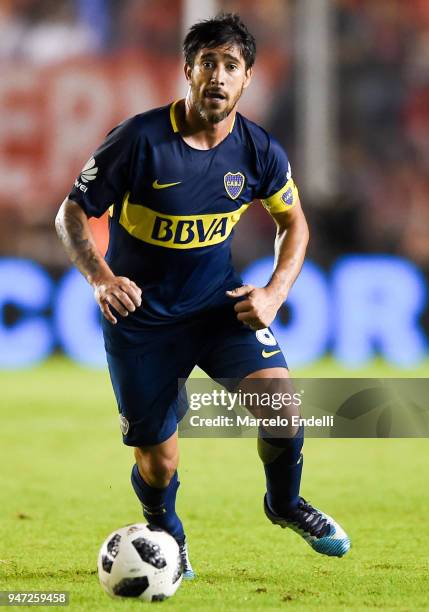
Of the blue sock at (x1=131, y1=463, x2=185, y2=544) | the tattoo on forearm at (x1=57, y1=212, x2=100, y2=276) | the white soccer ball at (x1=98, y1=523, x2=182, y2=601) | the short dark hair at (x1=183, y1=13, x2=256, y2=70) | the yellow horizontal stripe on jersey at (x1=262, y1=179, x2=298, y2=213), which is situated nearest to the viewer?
the white soccer ball at (x1=98, y1=523, x2=182, y2=601)

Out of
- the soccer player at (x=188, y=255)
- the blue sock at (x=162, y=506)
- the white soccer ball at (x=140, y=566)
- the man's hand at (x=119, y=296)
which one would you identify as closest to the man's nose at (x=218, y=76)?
the soccer player at (x=188, y=255)

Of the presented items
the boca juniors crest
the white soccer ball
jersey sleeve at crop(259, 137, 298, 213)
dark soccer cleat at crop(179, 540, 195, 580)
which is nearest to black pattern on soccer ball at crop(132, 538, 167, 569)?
the white soccer ball

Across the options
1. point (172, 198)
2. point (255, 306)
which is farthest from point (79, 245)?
point (255, 306)

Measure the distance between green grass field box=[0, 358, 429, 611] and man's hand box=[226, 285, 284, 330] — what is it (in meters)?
0.98

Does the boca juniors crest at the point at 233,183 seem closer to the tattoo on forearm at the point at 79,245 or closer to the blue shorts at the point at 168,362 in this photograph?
the blue shorts at the point at 168,362

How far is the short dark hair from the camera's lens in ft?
15.7

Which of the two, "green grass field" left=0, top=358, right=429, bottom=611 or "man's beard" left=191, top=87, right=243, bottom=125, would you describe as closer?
"green grass field" left=0, top=358, right=429, bottom=611

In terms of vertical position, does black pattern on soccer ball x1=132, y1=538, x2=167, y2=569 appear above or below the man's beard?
below

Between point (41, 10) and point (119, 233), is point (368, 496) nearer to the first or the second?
point (119, 233)

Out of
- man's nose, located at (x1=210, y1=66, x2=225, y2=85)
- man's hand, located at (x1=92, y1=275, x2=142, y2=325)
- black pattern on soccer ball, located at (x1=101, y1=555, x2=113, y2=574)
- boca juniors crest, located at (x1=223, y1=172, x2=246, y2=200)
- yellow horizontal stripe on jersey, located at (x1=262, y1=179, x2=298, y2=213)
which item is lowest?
black pattern on soccer ball, located at (x1=101, y1=555, x2=113, y2=574)

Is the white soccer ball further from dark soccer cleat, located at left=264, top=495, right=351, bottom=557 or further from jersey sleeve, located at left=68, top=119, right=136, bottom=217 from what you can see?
jersey sleeve, located at left=68, top=119, right=136, bottom=217

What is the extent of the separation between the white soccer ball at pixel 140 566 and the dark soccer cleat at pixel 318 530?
77 cm

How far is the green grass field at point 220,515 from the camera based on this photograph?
15.0 feet

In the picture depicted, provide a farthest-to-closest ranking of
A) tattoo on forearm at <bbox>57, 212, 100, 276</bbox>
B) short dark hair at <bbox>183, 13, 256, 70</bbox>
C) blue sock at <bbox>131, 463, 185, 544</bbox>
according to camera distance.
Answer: blue sock at <bbox>131, 463, 185, 544</bbox> → short dark hair at <bbox>183, 13, 256, 70</bbox> → tattoo on forearm at <bbox>57, 212, 100, 276</bbox>
